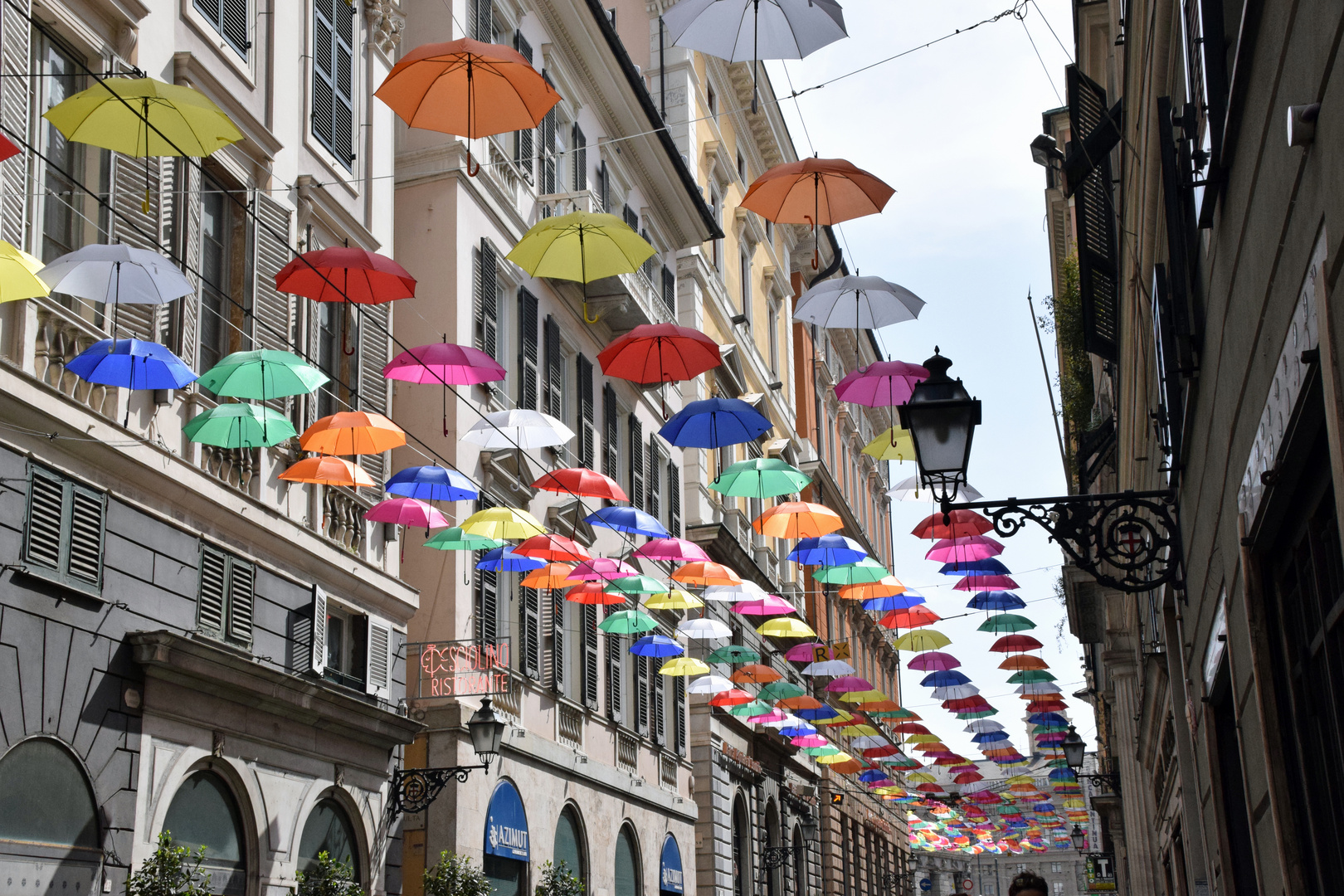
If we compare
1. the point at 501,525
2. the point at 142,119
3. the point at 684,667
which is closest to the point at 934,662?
the point at 684,667

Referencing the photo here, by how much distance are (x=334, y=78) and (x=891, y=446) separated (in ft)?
26.7

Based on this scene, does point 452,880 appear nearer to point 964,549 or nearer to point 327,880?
point 327,880

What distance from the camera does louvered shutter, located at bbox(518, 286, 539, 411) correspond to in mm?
22859

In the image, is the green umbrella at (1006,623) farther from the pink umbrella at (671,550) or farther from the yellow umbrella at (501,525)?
the yellow umbrella at (501,525)

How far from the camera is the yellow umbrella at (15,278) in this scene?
9.14 meters

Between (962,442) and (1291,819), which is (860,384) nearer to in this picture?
(962,442)

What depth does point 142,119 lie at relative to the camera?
9195mm

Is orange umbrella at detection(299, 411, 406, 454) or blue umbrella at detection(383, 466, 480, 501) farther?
blue umbrella at detection(383, 466, 480, 501)

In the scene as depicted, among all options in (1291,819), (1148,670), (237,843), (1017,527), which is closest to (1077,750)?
(1148,670)

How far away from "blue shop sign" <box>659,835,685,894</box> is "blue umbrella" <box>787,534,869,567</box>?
9686 mm

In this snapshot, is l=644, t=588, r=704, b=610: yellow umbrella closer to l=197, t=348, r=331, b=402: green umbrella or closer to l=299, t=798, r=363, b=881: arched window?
l=299, t=798, r=363, b=881: arched window

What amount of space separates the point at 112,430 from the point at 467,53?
4694 millimetres

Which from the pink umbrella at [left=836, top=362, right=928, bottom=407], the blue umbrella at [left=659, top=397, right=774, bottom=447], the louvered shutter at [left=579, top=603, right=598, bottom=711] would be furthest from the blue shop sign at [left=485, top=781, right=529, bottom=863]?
the pink umbrella at [left=836, top=362, right=928, bottom=407]

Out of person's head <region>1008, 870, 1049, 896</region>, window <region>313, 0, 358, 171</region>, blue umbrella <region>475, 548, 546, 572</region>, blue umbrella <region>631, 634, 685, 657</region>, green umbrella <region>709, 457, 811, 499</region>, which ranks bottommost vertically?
person's head <region>1008, 870, 1049, 896</region>
